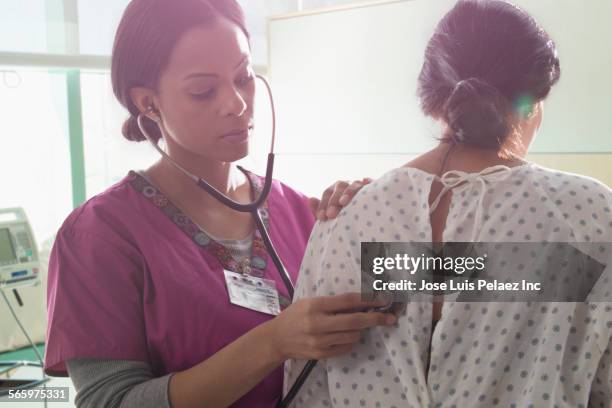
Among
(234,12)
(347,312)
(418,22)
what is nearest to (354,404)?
(347,312)

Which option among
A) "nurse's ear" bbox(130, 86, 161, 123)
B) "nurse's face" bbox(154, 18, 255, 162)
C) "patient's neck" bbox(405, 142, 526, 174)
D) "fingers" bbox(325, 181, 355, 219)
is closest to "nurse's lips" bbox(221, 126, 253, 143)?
"nurse's face" bbox(154, 18, 255, 162)

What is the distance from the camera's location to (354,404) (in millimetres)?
886

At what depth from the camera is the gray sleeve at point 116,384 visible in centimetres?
97

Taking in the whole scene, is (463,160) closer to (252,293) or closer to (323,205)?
(323,205)

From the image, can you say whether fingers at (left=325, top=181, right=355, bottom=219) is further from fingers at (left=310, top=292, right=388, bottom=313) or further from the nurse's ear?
the nurse's ear

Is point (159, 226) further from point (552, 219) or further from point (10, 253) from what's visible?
point (10, 253)

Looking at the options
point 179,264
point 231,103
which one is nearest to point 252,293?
point 179,264

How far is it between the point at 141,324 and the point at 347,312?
1.30 ft

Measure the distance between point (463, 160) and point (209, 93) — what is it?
50 cm

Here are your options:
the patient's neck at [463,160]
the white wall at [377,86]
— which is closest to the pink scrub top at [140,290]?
the patient's neck at [463,160]

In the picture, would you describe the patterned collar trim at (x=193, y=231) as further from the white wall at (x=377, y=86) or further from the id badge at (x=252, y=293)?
the white wall at (x=377, y=86)

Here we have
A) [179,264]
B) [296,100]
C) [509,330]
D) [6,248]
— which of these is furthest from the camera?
[296,100]

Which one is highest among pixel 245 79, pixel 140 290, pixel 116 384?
pixel 245 79

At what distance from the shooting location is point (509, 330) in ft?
2.61
